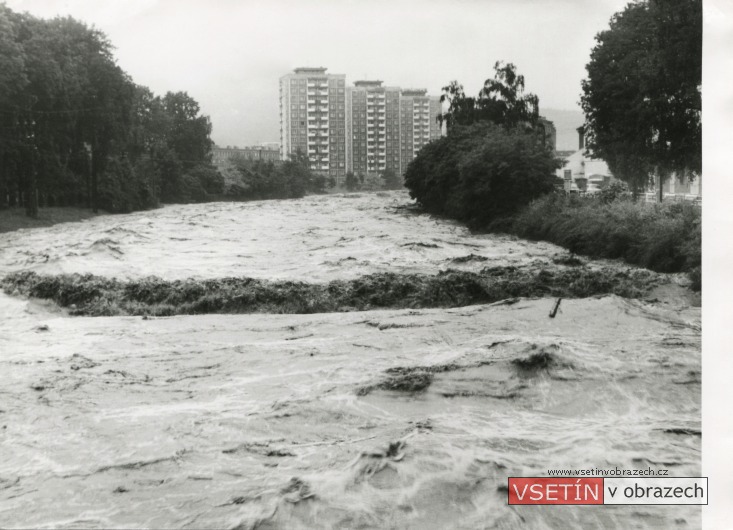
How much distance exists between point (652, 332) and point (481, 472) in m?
1.57

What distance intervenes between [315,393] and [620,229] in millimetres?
2489

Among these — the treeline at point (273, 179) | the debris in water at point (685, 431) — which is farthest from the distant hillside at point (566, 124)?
the debris in water at point (685, 431)

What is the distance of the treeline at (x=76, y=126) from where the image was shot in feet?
11.9

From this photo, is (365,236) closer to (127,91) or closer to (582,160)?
(582,160)

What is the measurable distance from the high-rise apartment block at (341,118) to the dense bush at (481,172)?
0.81 feet

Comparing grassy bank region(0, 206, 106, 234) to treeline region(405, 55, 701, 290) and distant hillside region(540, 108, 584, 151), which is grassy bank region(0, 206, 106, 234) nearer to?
treeline region(405, 55, 701, 290)

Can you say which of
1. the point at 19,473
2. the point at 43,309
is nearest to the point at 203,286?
the point at 43,309

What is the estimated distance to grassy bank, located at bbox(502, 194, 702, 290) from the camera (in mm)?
3723

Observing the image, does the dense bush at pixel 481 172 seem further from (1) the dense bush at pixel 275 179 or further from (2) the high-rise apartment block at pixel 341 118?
(1) the dense bush at pixel 275 179

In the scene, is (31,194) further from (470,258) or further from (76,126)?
(470,258)

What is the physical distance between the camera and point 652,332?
3535 millimetres

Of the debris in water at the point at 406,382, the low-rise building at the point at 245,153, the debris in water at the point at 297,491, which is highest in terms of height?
the low-rise building at the point at 245,153

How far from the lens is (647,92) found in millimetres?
3582

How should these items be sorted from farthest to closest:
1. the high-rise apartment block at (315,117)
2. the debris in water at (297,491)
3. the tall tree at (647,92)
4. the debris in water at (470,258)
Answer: the debris in water at (470,258), the high-rise apartment block at (315,117), the tall tree at (647,92), the debris in water at (297,491)
